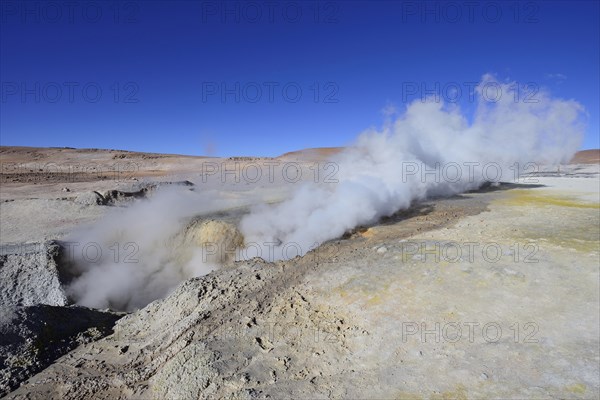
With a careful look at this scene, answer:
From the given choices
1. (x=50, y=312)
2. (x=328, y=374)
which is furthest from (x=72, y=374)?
(x=328, y=374)

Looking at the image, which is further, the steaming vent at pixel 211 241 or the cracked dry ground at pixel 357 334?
the steaming vent at pixel 211 241

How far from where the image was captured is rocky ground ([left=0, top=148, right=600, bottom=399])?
4.10 meters

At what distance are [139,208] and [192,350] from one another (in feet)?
26.1

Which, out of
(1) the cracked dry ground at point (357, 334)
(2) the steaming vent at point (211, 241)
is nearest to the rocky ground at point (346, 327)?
(1) the cracked dry ground at point (357, 334)

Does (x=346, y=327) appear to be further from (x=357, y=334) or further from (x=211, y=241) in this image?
(x=211, y=241)

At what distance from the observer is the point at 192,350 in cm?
491

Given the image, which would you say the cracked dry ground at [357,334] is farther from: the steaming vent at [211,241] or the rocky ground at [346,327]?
the steaming vent at [211,241]

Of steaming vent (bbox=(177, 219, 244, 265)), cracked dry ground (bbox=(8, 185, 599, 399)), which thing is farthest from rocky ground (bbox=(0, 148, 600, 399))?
steaming vent (bbox=(177, 219, 244, 265))

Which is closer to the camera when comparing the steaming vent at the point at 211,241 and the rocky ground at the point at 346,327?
the rocky ground at the point at 346,327

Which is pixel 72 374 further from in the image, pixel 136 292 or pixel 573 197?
pixel 573 197

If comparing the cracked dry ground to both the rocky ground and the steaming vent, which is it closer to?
the rocky ground

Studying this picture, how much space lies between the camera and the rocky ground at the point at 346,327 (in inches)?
161

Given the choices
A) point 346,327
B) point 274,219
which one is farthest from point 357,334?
point 274,219

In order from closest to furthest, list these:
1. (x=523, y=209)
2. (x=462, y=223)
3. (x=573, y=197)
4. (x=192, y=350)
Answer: (x=192, y=350)
(x=462, y=223)
(x=523, y=209)
(x=573, y=197)
